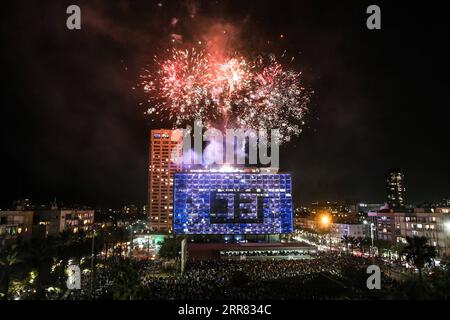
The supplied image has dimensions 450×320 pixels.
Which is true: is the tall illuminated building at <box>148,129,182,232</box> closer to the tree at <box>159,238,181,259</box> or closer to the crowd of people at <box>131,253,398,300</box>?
the tree at <box>159,238,181,259</box>

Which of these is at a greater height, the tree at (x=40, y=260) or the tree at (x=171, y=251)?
the tree at (x=40, y=260)

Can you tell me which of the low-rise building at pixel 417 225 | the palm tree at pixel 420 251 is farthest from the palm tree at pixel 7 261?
the low-rise building at pixel 417 225

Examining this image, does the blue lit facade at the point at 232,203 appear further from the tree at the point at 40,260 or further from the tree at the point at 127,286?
the tree at the point at 127,286

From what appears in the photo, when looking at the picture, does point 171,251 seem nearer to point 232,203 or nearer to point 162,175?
point 232,203

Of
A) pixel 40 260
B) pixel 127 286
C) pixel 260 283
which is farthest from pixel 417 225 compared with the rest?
pixel 40 260

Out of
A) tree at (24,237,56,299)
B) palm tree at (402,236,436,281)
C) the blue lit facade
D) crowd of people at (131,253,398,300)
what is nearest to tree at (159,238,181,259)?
crowd of people at (131,253,398,300)
